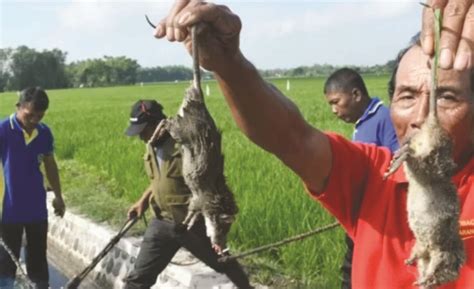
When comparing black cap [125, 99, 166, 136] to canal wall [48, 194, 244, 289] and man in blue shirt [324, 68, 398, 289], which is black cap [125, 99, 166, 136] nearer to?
man in blue shirt [324, 68, 398, 289]

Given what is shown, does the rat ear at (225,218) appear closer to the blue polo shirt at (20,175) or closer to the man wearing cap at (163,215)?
the man wearing cap at (163,215)

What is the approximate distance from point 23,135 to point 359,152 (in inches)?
164

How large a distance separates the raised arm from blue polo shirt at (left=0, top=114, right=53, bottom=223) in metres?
4.11

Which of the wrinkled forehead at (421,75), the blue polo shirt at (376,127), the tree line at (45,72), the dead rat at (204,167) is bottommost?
the tree line at (45,72)

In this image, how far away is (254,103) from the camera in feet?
4.91

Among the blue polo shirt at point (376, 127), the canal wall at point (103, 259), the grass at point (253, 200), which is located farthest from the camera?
the canal wall at point (103, 259)

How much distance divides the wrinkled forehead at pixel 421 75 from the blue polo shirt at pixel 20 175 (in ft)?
14.1

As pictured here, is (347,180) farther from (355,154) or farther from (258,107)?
(258,107)

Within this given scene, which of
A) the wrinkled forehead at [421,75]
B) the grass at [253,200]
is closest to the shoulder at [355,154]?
the wrinkled forehead at [421,75]

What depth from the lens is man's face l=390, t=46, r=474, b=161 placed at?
4.37 ft

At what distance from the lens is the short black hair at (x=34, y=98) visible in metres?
5.16

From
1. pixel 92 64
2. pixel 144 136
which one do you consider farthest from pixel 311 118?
pixel 92 64

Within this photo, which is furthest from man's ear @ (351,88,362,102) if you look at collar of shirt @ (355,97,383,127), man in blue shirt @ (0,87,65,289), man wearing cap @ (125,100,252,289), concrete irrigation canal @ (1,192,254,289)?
man in blue shirt @ (0,87,65,289)

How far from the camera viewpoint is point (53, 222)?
8.33m
